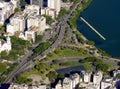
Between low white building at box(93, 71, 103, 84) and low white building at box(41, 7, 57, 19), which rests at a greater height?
low white building at box(41, 7, 57, 19)

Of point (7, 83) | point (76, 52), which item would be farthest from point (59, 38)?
point (7, 83)

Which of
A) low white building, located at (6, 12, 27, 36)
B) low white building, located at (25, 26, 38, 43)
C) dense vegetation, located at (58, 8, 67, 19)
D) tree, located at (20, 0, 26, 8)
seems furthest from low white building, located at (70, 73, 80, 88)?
tree, located at (20, 0, 26, 8)

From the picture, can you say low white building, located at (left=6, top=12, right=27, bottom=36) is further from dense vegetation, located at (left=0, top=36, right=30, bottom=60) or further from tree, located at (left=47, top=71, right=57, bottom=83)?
tree, located at (left=47, top=71, right=57, bottom=83)

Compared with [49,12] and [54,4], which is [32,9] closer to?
[49,12]

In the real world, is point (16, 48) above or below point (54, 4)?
below

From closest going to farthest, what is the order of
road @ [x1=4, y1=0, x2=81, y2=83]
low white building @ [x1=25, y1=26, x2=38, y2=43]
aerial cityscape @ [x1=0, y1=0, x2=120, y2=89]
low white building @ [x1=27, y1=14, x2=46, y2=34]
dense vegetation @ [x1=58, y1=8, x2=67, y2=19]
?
aerial cityscape @ [x1=0, y1=0, x2=120, y2=89] → road @ [x1=4, y1=0, x2=81, y2=83] → low white building @ [x1=25, y1=26, x2=38, y2=43] → low white building @ [x1=27, y1=14, x2=46, y2=34] → dense vegetation @ [x1=58, y1=8, x2=67, y2=19]

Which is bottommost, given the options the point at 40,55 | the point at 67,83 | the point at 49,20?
the point at 67,83

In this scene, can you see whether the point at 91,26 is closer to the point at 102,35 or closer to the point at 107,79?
the point at 102,35

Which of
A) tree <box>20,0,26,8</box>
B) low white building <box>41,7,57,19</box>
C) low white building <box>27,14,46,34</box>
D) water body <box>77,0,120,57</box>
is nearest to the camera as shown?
water body <box>77,0,120,57</box>

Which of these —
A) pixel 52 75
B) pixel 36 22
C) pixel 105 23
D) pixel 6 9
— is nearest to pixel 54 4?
pixel 6 9

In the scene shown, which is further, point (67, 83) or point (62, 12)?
point (62, 12)
